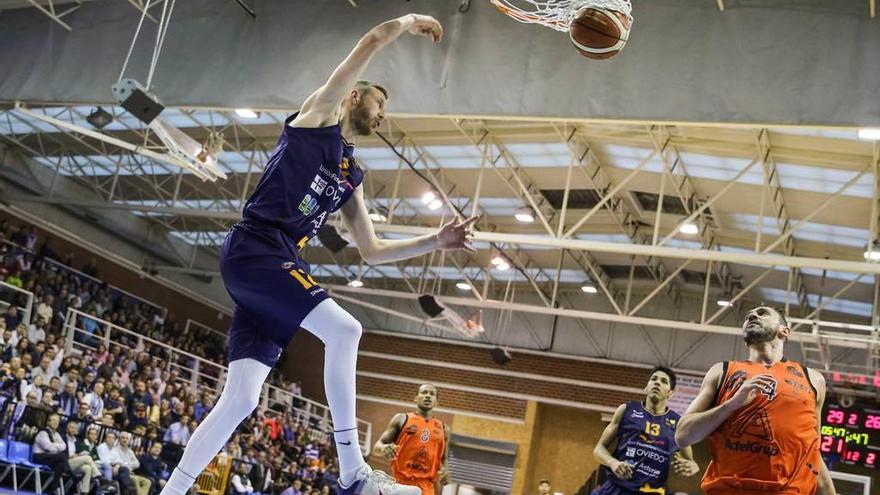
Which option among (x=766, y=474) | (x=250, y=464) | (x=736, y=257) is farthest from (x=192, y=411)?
(x=766, y=474)

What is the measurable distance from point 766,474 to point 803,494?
10.5 inches

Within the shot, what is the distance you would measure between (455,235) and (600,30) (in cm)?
334

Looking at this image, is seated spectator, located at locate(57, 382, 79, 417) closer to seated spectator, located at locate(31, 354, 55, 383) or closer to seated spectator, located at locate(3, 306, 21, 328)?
seated spectator, located at locate(31, 354, 55, 383)

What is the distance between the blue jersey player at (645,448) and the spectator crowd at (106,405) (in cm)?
754

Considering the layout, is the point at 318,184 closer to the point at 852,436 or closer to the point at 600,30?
the point at 600,30

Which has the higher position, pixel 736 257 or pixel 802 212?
pixel 802 212

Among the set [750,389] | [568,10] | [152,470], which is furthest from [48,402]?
[750,389]

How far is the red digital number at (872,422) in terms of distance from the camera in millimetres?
21047

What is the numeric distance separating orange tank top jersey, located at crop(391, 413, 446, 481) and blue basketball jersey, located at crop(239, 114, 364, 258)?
6555 millimetres

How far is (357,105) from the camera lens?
14.6ft

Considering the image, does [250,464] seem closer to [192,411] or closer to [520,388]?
[192,411]

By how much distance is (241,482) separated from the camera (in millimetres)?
17609

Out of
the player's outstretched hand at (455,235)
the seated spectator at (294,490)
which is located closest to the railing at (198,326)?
the seated spectator at (294,490)

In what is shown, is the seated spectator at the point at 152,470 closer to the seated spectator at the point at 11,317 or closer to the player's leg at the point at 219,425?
the seated spectator at the point at 11,317
